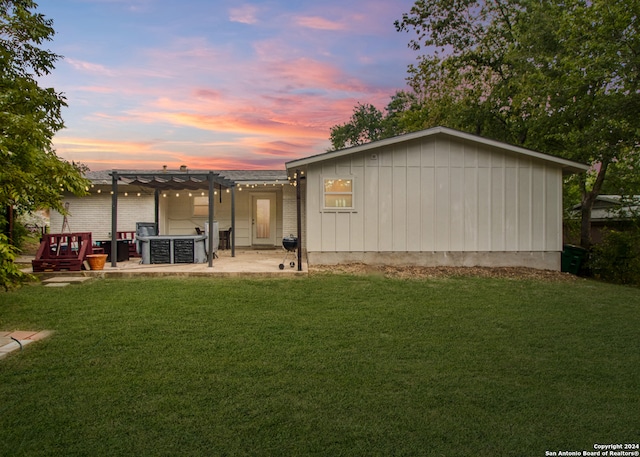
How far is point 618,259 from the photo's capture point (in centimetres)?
1022

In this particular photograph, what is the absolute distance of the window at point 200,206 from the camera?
15.8 m

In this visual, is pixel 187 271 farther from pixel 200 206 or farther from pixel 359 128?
pixel 359 128

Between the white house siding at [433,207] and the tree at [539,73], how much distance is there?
7.26ft

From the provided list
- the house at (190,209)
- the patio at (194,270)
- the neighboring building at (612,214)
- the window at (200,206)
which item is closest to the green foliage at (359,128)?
the neighboring building at (612,214)

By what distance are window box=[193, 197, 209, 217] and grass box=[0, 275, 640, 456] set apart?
366 inches

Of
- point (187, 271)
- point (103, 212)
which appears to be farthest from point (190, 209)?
point (187, 271)

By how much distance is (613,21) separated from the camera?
1019 cm

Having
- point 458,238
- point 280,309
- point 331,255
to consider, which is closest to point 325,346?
point 280,309

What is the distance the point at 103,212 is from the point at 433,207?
11238 millimetres

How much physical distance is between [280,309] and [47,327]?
9.46ft

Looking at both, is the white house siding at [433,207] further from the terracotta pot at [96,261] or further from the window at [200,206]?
the window at [200,206]

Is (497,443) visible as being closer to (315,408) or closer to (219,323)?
(315,408)

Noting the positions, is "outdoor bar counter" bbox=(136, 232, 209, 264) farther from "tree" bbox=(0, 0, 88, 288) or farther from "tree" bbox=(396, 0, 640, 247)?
"tree" bbox=(396, 0, 640, 247)

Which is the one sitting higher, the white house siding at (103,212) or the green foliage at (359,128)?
the green foliage at (359,128)
